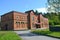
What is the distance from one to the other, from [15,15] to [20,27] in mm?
5541

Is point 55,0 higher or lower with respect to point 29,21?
higher

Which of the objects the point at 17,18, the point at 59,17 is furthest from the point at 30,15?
the point at 59,17

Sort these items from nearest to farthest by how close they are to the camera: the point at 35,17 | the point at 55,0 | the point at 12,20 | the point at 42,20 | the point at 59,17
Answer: the point at 55,0, the point at 59,17, the point at 12,20, the point at 35,17, the point at 42,20

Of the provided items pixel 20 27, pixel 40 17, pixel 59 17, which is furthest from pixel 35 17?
pixel 59 17

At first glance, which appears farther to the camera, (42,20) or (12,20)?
(42,20)

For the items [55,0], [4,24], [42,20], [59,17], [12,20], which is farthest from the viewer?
[42,20]

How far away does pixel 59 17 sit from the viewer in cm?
4875

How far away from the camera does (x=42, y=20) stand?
89250 millimetres

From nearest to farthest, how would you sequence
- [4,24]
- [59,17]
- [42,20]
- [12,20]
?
[59,17] → [12,20] → [4,24] → [42,20]

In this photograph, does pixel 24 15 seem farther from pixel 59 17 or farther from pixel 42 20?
pixel 59 17

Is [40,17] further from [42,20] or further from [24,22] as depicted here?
[24,22]

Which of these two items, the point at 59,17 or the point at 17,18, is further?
the point at 17,18

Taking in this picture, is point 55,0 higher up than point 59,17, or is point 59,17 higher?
point 55,0

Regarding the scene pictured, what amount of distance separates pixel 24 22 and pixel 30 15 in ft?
16.5
